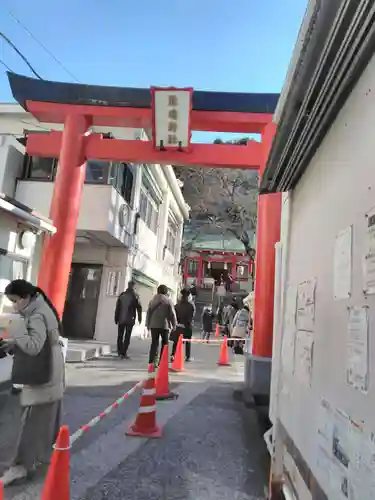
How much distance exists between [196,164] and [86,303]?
6655mm

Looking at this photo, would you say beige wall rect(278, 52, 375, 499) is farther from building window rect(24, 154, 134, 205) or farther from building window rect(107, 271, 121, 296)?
building window rect(107, 271, 121, 296)

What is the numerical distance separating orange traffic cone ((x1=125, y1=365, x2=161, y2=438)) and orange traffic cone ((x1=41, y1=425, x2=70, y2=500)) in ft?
6.63

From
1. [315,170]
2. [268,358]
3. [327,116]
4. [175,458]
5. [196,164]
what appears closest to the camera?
[327,116]

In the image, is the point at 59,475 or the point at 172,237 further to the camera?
the point at 172,237

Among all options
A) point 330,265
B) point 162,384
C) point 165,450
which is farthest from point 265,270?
point 330,265

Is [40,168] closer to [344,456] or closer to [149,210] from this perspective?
[149,210]

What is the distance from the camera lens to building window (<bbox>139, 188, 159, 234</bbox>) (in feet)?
52.6

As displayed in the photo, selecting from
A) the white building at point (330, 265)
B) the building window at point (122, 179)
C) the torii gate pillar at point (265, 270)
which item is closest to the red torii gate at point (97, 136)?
the torii gate pillar at point (265, 270)

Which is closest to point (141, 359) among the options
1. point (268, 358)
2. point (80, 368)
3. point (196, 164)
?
point (80, 368)

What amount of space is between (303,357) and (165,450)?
7.84ft

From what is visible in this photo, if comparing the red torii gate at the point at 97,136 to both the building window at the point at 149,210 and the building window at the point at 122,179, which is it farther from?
the building window at the point at 149,210

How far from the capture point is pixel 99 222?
1129cm

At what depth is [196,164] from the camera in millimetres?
9156

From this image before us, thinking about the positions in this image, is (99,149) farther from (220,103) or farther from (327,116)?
(327,116)
